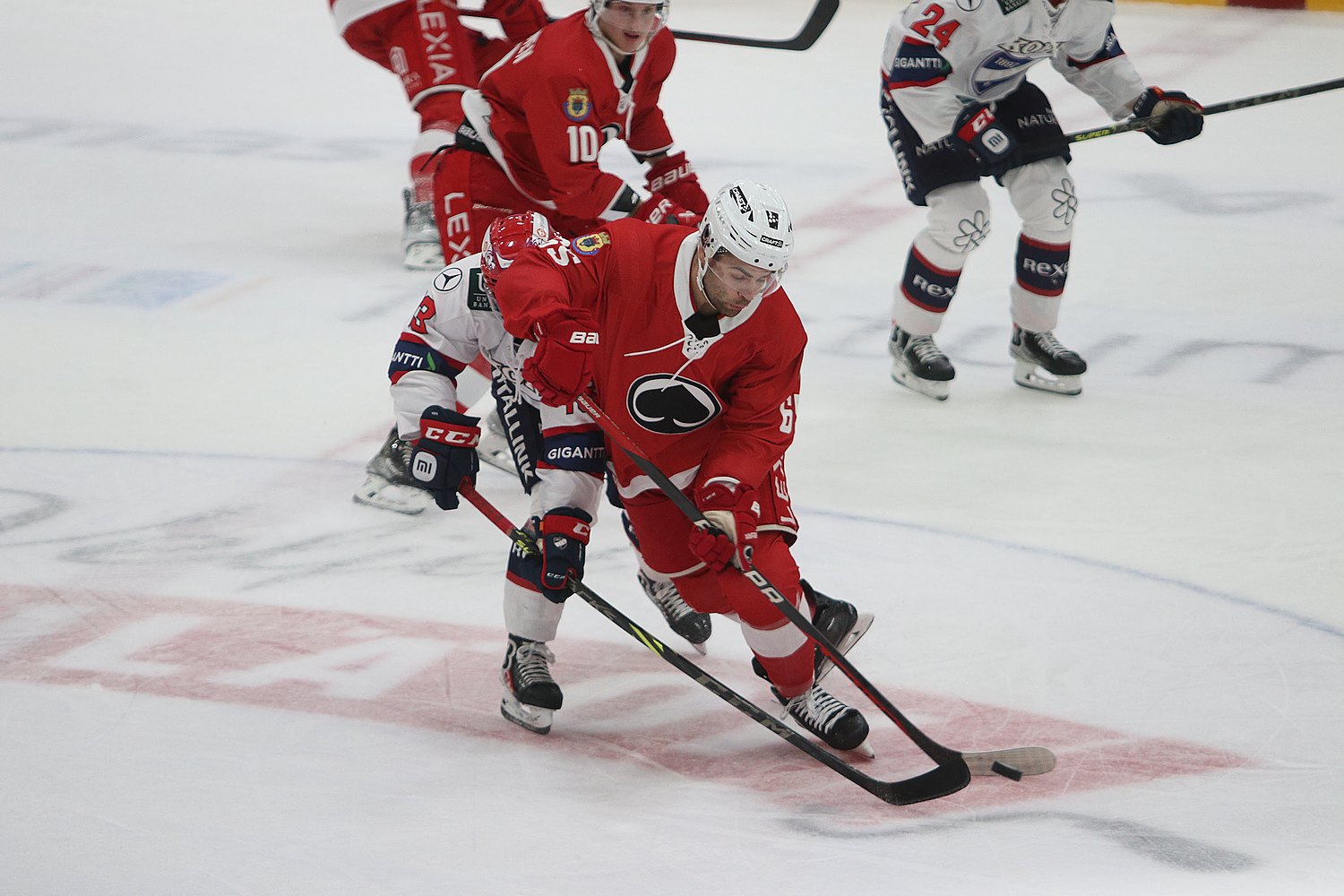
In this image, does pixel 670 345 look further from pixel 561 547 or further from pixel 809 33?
pixel 809 33

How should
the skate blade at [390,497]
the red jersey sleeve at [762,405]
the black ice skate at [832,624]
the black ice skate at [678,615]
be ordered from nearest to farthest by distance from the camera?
the red jersey sleeve at [762,405] → the black ice skate at [832,624] → the black ice skate at [678,615] → the skate blade at [390,497]

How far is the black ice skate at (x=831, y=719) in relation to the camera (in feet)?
8.46

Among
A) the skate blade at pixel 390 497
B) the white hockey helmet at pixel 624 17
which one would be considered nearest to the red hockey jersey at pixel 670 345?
the white hockey helmet at pixel 624 17

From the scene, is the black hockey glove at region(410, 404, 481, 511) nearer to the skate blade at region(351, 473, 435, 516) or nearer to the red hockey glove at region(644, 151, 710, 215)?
the skate blade at region(351, 473, 435, 516)

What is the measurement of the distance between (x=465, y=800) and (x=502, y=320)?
0.78 m

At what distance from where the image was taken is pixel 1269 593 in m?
3.15

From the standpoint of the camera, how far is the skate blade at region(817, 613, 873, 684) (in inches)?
113

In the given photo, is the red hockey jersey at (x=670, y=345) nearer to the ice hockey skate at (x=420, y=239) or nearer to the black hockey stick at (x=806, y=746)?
the black hockey stick at (x=806, y=746)

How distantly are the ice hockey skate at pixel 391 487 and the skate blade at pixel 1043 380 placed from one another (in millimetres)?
1762

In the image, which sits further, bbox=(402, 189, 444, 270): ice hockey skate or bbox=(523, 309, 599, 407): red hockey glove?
bbox=(402, 189, 444, 270): ice hockey skate

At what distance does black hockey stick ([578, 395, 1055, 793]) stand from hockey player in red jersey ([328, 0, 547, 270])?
313 centimetres

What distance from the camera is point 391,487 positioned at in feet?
12.3

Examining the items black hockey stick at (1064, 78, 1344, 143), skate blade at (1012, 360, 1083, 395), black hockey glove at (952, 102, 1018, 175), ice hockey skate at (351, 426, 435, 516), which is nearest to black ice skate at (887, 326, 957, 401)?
skate blade at (1012, 360, 1083, 395)

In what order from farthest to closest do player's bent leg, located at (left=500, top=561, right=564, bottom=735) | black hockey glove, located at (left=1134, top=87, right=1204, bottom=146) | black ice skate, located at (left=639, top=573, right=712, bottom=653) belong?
black hockey glove, located at (left=1134, top=87, right=1204, bottom=146), black ice skate, located at (left=639, top=573, right=712, bottom=653), player's bent leg, located at (left=500, top=561, right=564, bottom=735)
